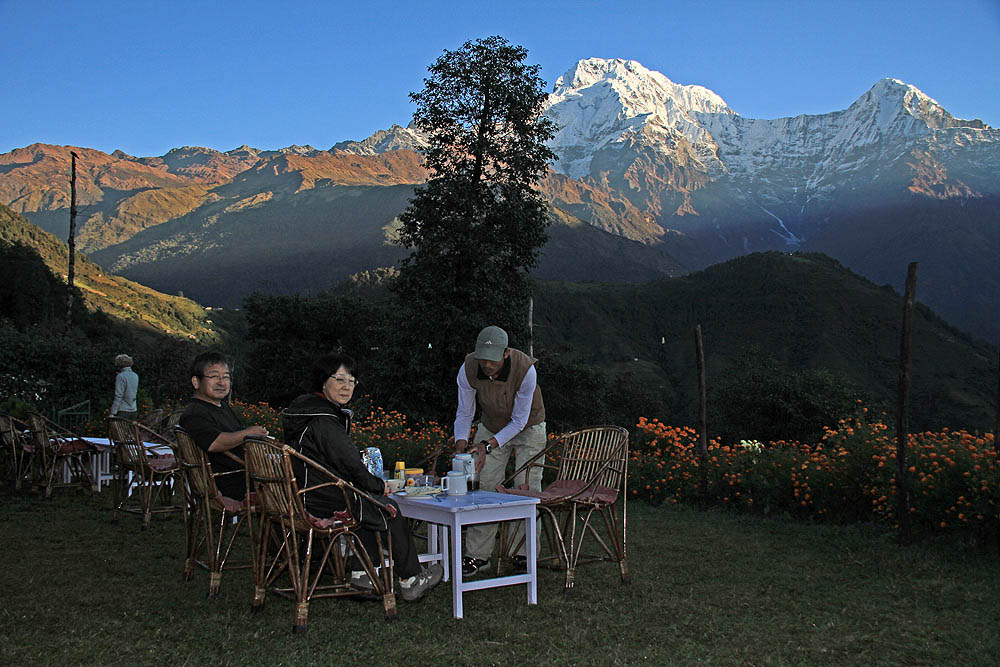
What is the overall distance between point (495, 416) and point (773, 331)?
97054 millimetres

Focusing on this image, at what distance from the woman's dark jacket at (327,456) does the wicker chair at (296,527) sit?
0.06 m

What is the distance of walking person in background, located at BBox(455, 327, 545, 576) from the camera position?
5102mm

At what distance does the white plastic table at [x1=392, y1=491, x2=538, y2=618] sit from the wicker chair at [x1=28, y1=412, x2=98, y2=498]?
5142mm

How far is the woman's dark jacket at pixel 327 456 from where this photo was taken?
4156 millimetres

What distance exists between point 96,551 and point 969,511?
5937 mm

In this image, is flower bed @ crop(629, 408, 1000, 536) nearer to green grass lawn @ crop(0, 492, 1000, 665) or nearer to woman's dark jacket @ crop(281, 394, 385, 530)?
green grass lawn @ crop(0, 492, 1000, 665)

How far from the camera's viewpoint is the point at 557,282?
115m

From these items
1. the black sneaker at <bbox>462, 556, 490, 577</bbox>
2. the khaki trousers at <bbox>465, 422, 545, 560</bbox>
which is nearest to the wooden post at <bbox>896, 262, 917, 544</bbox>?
the khaki trousers at <bbox>465, 422, 545, 560</bbox>

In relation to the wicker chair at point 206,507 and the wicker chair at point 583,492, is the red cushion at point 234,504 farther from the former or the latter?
the wicker chair at point 583,492

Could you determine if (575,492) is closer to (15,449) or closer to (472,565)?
(472,565)

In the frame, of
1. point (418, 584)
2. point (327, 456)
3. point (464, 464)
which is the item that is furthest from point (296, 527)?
point (464, 464)

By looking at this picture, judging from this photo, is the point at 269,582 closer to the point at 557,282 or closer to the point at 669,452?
the point at 669,452

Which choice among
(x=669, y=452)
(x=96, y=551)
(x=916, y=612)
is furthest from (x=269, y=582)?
(x=669, y=452)

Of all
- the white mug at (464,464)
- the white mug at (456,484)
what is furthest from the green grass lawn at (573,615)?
the white mug at (464,464)
